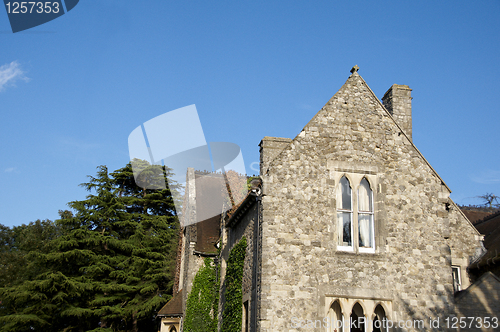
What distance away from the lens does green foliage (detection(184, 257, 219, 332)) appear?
62.5 feet

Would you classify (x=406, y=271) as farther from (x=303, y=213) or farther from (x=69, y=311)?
(x=69, y=311)

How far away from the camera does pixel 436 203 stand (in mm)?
12492

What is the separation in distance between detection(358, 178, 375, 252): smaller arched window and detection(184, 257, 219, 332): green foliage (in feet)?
30.1

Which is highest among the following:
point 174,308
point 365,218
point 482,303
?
point 365,218

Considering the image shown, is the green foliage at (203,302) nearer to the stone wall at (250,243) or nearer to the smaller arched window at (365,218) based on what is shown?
the stone wall at (250,243)

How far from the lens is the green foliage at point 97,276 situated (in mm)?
28172

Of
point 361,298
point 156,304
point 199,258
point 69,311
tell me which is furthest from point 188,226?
point 361,298

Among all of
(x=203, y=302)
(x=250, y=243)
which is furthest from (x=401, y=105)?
(x=203, y=302)

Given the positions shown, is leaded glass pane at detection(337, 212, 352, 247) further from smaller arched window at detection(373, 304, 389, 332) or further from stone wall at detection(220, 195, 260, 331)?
stone wall at detection(220, 195, 260, 331)

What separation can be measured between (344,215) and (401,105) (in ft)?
16.6

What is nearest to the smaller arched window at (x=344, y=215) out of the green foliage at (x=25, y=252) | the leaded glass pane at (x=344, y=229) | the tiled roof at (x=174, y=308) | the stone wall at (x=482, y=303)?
the leaded glass pane at (x=344, y=229)

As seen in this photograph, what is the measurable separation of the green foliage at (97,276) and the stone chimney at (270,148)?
2022cm

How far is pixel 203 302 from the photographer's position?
64.1 ft

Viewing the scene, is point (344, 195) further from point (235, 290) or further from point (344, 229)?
point (235, 290)
